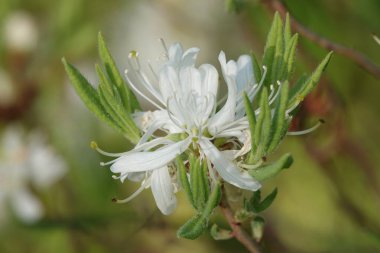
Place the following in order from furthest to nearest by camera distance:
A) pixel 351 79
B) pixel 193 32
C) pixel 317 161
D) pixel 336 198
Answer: pixel 193 32 < pixel 351 79 < pixel 336 198 < pixel 317 161

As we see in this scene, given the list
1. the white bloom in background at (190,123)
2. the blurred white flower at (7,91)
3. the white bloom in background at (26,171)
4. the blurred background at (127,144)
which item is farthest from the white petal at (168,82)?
the blurred white flower at (7,91)

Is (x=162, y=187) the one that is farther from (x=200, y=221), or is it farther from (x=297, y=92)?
(x=297, y=92)

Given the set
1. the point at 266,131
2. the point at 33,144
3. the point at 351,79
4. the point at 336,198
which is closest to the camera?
the point at 266,131

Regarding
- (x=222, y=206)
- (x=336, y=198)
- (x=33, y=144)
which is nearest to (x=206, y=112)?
(x=222, y=206)

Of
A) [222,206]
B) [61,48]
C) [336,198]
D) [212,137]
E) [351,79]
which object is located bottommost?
[336,198]

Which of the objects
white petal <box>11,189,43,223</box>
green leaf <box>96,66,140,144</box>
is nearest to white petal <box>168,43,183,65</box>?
green leaf <box>96,66,140,144</box>

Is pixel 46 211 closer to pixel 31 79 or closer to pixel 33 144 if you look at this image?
pixel 33 144

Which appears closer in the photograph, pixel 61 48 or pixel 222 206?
pixel 222 206

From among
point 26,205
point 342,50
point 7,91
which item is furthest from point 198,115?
point 7,91
